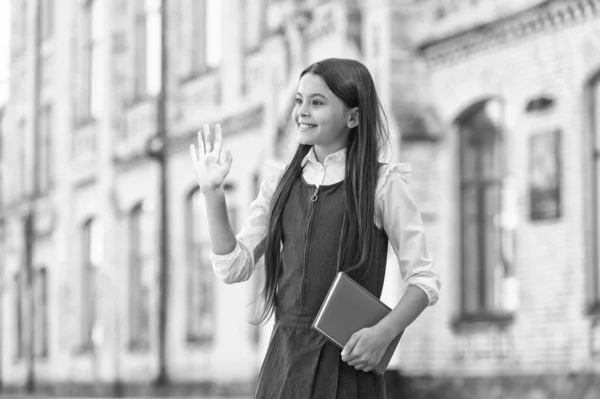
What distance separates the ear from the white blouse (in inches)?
3.4

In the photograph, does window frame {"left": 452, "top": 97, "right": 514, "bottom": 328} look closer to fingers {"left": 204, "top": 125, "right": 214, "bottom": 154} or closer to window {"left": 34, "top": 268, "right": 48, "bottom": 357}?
fingers {"left": 204, "top": 125, "right": 214, "bottom": 154}

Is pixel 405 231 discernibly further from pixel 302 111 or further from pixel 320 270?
pixel 302 111

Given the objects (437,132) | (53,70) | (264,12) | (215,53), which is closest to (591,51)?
(437,132)

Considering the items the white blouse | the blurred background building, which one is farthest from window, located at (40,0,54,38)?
the white blouse

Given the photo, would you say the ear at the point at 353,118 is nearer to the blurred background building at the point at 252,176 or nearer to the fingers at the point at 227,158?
the fingers at the point at 227,158

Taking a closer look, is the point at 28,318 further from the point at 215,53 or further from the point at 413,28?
the point at 413,28

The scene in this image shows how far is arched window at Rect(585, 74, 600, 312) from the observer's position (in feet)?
45.6

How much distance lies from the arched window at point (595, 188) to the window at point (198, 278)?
9.26 meters

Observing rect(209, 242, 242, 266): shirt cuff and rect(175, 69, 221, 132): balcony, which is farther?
rect(175, 69, 221, 132): balcony

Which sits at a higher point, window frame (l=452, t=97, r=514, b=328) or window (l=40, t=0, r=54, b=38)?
window (l=40, t=0, r=54, b=38)

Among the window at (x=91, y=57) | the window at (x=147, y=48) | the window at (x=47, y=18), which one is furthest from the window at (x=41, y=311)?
the window at (x=147, y=48)

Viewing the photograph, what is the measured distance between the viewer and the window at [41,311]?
30172mm

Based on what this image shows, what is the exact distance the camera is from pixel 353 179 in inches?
162

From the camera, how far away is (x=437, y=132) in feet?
53.3
